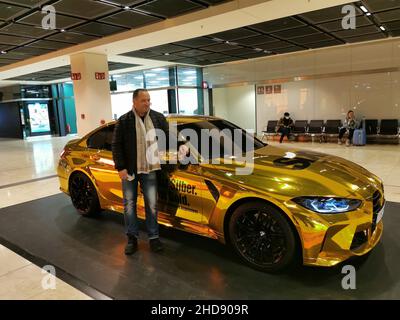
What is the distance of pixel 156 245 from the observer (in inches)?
124

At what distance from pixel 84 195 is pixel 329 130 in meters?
9.49

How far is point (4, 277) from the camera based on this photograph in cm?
281

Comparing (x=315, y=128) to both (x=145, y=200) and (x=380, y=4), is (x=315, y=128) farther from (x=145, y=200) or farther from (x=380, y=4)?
(x=145, y=200)

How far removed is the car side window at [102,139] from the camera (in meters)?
3.83

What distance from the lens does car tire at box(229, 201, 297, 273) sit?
247 cm

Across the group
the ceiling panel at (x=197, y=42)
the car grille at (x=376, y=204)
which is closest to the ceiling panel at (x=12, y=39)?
the ceiling panel at (x=197, y=42)

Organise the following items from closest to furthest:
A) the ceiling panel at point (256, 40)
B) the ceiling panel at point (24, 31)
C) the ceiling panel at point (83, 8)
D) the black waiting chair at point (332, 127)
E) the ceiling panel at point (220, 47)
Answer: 1. the ceiling panel at point (83, 8)
2. the ceiling panel at point (24, 31)
3. the ceiling panel at point (256, 40)
4. the ceiling panel at point (220, 47)
5. the black waiting chair at point (332, 127)

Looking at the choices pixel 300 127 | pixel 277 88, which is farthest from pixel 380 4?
pixel 277 88

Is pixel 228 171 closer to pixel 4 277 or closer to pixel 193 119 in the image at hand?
pixel 193 119

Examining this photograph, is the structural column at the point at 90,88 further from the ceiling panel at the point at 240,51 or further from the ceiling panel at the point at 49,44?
the ceiling panel at the point at 240,51

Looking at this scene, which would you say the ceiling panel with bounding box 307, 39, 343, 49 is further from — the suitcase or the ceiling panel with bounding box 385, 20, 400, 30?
the suitcase

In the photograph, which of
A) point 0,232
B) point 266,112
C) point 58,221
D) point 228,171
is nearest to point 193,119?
point 228,171

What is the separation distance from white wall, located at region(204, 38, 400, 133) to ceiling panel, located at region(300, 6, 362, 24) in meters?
4.52

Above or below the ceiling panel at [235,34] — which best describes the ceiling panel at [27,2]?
above
